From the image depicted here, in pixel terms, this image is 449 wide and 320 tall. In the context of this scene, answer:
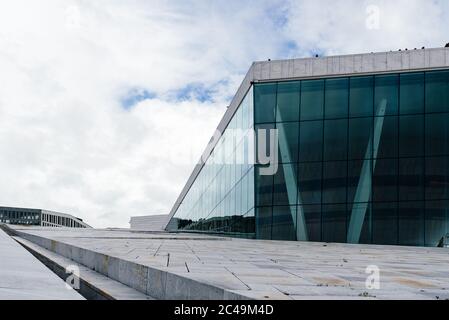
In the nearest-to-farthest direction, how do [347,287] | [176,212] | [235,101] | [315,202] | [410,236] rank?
1. [347,287]
2. [410,236]
3. [315,202]
4. [235,101]
5. [176,212]

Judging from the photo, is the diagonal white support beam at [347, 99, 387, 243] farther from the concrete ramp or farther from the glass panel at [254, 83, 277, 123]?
the concrete ramp

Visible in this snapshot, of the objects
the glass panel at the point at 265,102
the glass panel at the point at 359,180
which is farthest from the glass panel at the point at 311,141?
the glass panel at the point at 265,102

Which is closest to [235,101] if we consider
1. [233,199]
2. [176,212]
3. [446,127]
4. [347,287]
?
[233,199]

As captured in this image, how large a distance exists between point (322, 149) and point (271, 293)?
21.9 metres

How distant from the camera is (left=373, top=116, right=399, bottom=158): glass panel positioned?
25.3 metres

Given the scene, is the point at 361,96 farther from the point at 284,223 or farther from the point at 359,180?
the point at 284,223

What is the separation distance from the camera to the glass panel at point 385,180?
2509 cm

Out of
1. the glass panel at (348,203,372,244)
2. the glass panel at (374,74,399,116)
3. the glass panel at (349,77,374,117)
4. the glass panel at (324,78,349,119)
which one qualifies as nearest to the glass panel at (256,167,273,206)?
the glass panel at (348,203,372,244)

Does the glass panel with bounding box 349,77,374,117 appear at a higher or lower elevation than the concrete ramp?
higher

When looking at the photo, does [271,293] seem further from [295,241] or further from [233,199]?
[233,199]

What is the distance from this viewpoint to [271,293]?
5168 mm

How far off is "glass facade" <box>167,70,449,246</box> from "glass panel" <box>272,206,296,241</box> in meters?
0.05

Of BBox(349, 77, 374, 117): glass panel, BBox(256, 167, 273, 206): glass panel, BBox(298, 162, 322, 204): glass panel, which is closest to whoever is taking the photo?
BBox(349, 77, 374, 117): glass panel

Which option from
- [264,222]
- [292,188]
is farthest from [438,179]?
[264,222]
